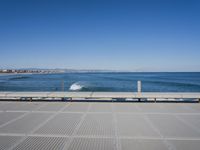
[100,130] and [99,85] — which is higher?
[100,130]

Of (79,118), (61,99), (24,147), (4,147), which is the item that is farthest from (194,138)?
(61,99)

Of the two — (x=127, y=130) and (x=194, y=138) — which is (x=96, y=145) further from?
(x=194, y=138)

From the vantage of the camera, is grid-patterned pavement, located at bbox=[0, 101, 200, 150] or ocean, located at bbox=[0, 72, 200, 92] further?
ocean, located at bbox=[0, 72, 200, 92]

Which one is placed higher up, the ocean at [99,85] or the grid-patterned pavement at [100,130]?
the grid-patterned pavement at [100,130]

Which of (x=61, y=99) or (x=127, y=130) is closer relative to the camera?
(x=127, y=130)

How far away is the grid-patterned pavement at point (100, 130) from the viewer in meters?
2.39

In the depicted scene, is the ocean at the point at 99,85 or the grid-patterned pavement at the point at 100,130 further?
the ocean at the point at 99,85

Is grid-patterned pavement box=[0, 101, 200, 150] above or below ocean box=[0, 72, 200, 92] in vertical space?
above

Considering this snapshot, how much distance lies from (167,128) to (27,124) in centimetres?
341

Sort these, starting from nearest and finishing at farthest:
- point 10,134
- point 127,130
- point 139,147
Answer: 1. point 139,147
2. point 10,134
3. point 127,130

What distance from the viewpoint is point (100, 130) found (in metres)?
3.01

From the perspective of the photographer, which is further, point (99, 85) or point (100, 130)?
point (99, 85)

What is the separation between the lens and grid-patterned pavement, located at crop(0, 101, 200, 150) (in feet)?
7.84

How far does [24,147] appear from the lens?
2320 millimetres
